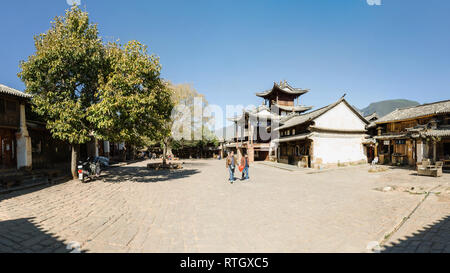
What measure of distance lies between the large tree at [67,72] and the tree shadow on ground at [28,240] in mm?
6551

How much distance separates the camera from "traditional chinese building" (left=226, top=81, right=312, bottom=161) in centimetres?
3206

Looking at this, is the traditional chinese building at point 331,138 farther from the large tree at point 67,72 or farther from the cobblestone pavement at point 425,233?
the large tree at point 67,72

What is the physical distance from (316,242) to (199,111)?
29.8 meters

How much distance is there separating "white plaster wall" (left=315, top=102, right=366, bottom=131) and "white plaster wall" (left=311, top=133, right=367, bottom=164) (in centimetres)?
108

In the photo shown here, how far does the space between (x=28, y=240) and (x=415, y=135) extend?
25.4m

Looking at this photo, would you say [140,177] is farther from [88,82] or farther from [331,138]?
[331,138]

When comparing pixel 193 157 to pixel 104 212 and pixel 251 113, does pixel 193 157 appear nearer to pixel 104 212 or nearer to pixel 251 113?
pixel 251 113

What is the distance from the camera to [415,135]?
17.7 metres

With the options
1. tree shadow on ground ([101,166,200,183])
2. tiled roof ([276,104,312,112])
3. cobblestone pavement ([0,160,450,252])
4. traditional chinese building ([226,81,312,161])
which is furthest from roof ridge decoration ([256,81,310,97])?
cobblestone pavement ([0,160,450,252])

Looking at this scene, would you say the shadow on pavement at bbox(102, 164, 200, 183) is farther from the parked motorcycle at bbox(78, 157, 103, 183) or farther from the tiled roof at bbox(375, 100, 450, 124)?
the tiled roof at bbox(375, 100, 450, 124)

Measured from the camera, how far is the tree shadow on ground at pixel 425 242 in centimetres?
397

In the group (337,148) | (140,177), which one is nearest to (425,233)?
(140,177)

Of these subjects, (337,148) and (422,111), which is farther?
(337,148)

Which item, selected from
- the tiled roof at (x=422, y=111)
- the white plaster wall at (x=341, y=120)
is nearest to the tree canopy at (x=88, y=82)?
the white plaster wall at (x=341, y=120)
